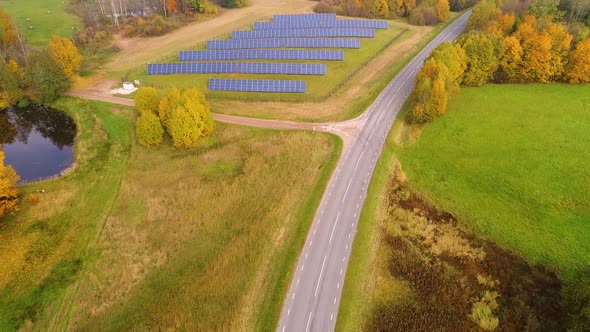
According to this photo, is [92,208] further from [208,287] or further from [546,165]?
[546,165]

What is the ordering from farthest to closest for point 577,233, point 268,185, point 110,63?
1. point 110,63
2. point 268,185
3. point 577,233

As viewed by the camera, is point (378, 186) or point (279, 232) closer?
point (279, 232)

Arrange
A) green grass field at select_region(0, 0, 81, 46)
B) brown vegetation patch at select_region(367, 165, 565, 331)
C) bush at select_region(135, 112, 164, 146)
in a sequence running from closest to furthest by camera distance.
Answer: brown vegetation patch at select_region(367, 165, 565, 331)
bush at select_region(135, 112, 164, 146)
green grass field at select_region(0, 0, 81, 46)

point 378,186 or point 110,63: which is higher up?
point 110,63

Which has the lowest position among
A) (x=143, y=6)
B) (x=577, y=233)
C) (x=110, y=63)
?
(x=577, y=233)

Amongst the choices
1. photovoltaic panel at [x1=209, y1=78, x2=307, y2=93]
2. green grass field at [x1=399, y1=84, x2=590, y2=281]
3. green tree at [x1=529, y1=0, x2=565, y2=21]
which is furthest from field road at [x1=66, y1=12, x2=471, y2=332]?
green tree at [x1=529, y1=0, x2=565, y2=21]

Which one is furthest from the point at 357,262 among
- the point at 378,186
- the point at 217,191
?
the point at 217,191

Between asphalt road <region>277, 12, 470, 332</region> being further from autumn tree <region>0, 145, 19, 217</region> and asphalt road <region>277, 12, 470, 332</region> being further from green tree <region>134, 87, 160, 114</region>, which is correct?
autumn tree <region>0, 145, 19, 217</region>

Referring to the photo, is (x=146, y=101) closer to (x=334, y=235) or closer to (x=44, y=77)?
(x=44, y=77)
